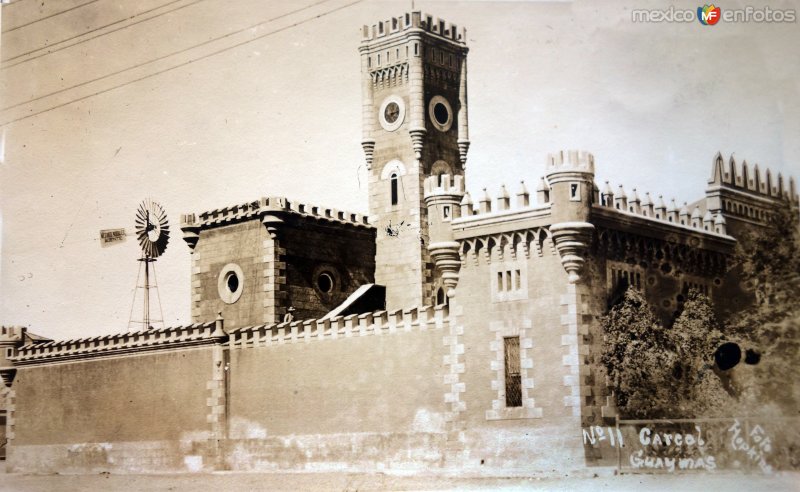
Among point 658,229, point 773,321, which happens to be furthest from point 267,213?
point 773,321

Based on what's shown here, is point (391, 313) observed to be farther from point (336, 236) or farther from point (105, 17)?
point (105, 17)

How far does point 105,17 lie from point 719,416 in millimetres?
23341

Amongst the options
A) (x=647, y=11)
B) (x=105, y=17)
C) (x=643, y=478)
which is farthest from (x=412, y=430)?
(x=105, y=17)

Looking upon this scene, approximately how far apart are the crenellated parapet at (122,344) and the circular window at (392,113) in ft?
34.9

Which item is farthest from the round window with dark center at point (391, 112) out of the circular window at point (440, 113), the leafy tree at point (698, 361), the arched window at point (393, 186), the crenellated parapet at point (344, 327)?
the leafy tree at point (698, 361)

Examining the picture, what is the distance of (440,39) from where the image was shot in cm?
4603

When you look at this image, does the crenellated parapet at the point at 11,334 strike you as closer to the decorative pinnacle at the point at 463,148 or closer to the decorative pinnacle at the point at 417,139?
the decorative pinnacle at the point at 417,139

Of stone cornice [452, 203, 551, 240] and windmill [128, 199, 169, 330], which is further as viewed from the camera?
windmill [128, 199, 169, 330]

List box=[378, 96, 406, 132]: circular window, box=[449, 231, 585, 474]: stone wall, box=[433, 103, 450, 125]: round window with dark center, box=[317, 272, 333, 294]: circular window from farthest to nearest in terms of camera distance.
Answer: box=[433, 103, 450, 125]: round window with dark center, box=[378, 96, 406, 132]: circular window, box=[317, 272, 333, 294]: circular window, box=[449, 231, 585, 474]: stone wall

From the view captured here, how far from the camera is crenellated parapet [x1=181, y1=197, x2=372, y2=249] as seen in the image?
42.8 metres

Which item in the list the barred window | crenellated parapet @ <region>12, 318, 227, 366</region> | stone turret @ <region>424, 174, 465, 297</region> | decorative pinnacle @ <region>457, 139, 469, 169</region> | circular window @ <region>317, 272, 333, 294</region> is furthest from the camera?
decorative pinnacle @ <region>457, 139, 469, 169</region>

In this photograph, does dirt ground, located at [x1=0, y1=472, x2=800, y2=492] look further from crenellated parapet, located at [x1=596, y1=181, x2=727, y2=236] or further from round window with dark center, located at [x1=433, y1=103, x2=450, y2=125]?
round window with dark center, located at [x1=433, y1=103, x2=450, y2=125]

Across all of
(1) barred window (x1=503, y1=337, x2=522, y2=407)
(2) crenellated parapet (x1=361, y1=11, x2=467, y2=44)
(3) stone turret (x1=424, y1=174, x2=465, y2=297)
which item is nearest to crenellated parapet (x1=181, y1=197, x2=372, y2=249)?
(2) crenellated parapet (x1=361, y1=11, x2=467, y2=44)

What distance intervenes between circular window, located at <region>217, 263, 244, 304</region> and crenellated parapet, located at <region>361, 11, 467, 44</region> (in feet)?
35.6
